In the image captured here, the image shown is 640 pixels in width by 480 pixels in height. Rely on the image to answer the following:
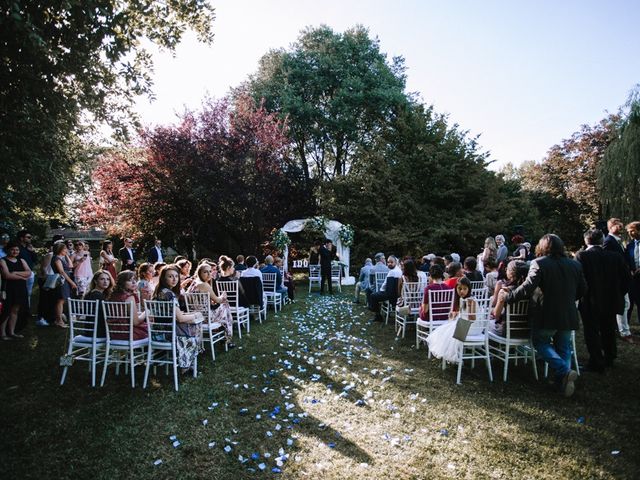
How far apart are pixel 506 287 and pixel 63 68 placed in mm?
7650

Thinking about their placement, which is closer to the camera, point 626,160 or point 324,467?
point 324,467

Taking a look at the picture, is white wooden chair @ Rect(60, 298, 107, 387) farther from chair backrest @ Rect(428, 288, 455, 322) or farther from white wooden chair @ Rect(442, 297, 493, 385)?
chair backrest @ Rect(428, 288, 455, 322)

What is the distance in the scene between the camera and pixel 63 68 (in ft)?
21.3

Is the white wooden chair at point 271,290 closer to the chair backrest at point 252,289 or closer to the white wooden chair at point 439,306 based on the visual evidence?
the chair backrest at point 252,289

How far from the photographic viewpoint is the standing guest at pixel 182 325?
18.1 feet

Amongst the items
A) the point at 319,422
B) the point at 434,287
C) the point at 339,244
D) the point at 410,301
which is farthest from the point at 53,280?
the point at 339,244

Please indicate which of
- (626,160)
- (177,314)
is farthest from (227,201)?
(626,160)

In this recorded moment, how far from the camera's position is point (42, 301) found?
29.2 feet

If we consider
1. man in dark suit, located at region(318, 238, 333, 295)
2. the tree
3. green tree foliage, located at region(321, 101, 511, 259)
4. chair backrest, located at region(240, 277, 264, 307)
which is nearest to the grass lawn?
chair backrest, located at region(240, 277, 264, 307)

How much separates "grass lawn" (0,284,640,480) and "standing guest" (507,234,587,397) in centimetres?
42

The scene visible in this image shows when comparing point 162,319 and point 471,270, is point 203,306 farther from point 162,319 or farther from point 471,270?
point 471,270

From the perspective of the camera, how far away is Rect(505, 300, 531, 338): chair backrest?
16.9 feet

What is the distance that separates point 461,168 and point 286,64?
11871 millimetres

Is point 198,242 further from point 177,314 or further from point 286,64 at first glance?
point 177,314
